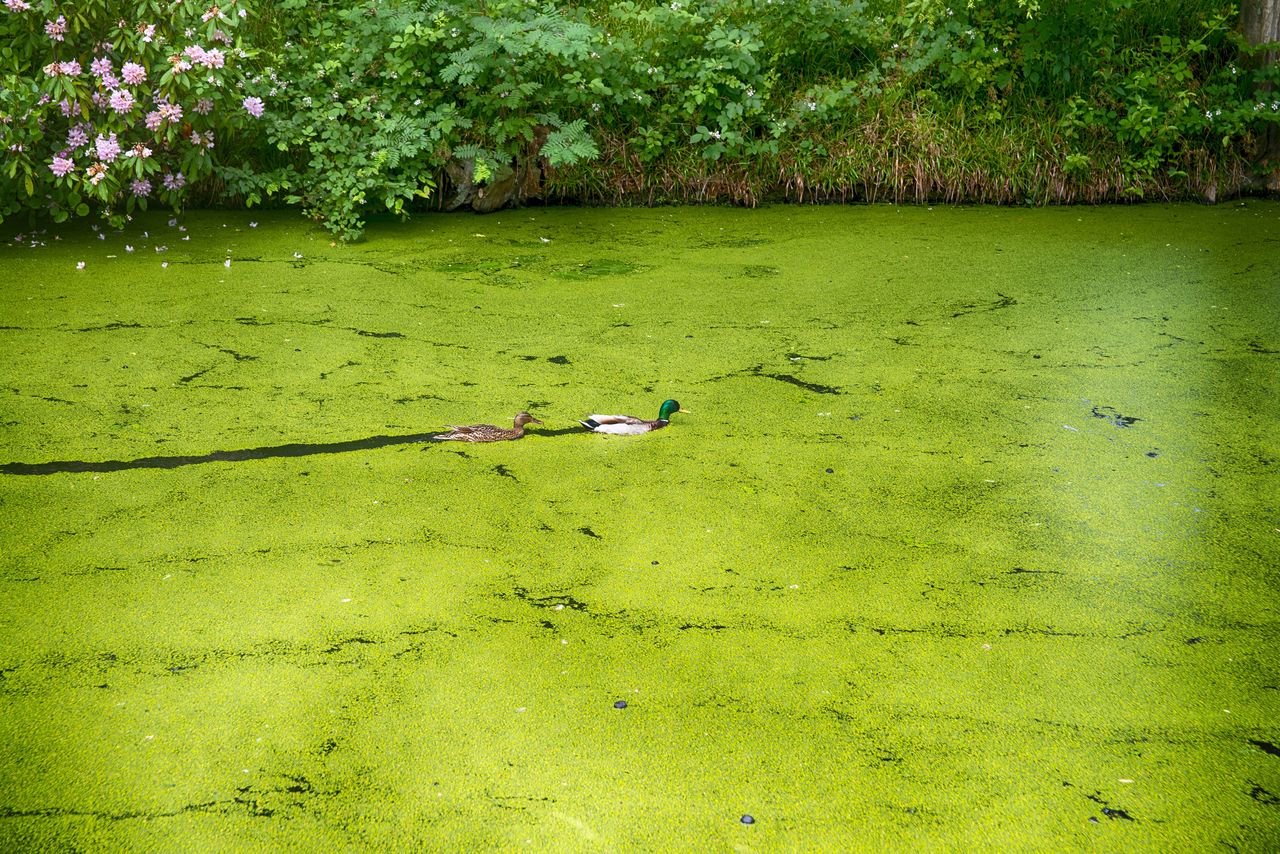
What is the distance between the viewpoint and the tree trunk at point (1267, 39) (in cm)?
526

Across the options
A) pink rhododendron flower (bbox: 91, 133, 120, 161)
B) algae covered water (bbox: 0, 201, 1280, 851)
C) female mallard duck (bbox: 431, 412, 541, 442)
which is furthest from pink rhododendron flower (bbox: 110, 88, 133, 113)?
female mallard duck (bbox: 431, 412, 541, 442)

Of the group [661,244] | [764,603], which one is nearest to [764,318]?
[661,244]

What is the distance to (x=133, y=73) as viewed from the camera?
3816mm

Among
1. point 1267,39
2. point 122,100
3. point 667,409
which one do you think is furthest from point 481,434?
point 1267,39

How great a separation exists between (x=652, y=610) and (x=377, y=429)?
108cm

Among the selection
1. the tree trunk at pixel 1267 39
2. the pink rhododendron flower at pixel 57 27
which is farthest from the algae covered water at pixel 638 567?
the tree trunk at pixel 1267 39

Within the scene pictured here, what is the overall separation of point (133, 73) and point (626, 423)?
2443 millimetres

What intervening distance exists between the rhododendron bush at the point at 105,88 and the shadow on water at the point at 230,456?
6.00ft

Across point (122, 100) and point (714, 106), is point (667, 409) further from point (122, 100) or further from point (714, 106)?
point (714, 106)

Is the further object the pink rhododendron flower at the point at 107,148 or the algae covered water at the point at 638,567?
the pink rhododendron flower at the point at 107,148

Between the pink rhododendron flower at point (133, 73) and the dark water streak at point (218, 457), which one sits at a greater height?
the pink rhododendron flower at point (133, 73)

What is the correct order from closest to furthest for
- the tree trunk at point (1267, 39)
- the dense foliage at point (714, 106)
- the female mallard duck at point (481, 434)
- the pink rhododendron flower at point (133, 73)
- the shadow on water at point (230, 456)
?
the shadow on water at point (230, 456) → the female mallard duck at point (481, 434) → the pink rhododendron flower at point (133, 73) → the dense foliage at point (714, 106) → the tree trunk at point (1267, 39)

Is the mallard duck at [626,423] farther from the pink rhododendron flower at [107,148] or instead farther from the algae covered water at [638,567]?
the pink rhododendron flower at [107,148]

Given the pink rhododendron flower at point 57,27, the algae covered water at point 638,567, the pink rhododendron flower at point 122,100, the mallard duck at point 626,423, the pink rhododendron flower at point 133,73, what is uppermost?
the pink rhododendron flower at point 57,27
